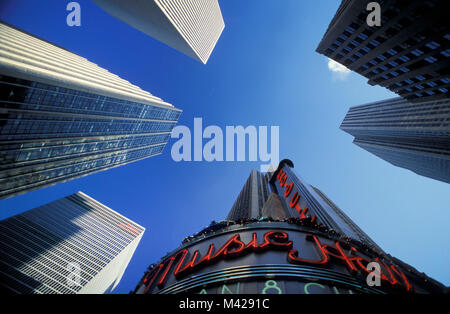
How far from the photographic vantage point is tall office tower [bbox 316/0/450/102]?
27452 millimetres

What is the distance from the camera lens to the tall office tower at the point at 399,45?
→ 27.5 meters

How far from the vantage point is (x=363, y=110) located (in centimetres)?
17212

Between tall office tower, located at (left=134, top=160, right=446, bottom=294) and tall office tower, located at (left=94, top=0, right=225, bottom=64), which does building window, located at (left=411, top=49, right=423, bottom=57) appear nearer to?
tall office tower, located at (left=134, top=160, right=446, bottom=294)

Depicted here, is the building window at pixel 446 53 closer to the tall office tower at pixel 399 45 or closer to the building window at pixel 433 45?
the tall office tower at pixel 399 45

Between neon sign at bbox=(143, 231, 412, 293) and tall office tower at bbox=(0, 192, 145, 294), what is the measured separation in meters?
113

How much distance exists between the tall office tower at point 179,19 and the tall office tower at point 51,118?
124 feet

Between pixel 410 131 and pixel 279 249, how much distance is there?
128 m

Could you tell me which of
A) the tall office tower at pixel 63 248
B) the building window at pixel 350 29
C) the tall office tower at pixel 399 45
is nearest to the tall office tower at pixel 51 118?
the tall office tower at pixel 63 248

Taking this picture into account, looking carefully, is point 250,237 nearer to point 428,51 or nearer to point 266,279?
point 266,279

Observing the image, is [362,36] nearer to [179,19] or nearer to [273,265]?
[273,265]

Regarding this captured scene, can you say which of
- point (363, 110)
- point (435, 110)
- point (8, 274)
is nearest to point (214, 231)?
point (435, 110)

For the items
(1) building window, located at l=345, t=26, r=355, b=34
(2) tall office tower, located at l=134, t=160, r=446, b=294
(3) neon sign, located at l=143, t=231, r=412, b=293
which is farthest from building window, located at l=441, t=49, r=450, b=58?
(3) neon sign, located at l=143, t=231, r=412, b=293

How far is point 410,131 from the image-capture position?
111500mm

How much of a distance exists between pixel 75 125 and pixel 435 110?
164 meters
